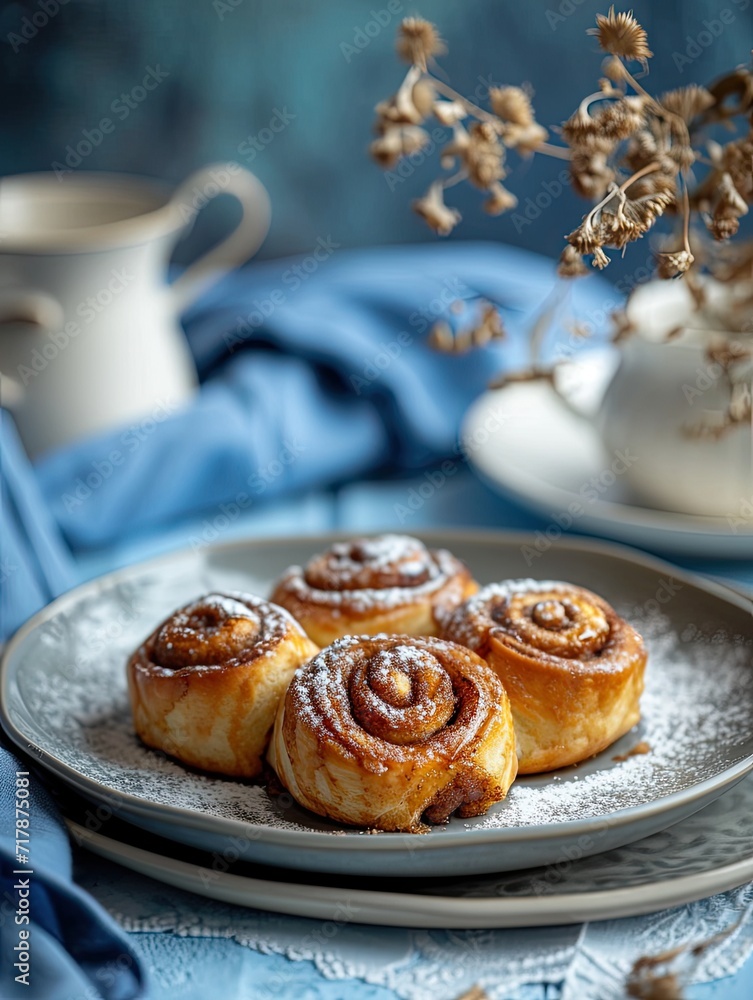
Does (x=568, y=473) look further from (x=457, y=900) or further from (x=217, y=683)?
(x=457, y=900)

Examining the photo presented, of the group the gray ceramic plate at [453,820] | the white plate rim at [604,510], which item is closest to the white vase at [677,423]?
the white plate rim at [604,510]

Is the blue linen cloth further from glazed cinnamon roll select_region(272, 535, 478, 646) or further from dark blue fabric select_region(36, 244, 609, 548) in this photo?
glazed cinnamon roll select_region(272, 535, 478, 646)

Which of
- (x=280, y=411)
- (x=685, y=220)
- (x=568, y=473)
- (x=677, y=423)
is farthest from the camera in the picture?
(x=280, y=411)

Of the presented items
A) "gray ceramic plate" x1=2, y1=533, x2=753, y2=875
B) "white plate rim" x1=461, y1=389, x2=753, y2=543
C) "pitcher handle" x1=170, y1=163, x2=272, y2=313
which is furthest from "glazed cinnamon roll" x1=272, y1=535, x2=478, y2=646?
"pitcher handle" x1=170, y1=163, x2=272, y2=313

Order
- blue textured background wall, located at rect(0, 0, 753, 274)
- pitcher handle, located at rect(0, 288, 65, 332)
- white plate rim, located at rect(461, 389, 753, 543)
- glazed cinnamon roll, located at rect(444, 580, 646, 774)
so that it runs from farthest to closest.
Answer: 1. blue textured background wall, located at rect(0, 0, 753, 274)
2. pitcher handle, located at rect(0, 288, 65, 332)
3. white plate rim, located at rect(461, 389, 753, 543)
4. glazed cinnamon roll, located at rect(444, 580, 646, 774)

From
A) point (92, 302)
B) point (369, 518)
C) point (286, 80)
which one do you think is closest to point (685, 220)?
point (369, 518)

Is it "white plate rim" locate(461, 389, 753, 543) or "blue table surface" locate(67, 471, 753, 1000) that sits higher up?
"white plate rim" locate(461, 389, 753, 543)
